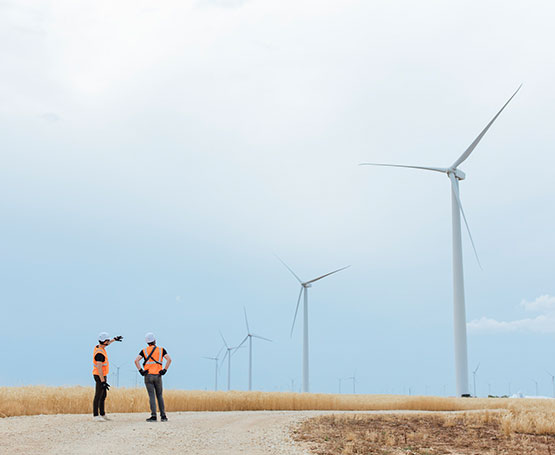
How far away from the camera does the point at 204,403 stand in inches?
1217

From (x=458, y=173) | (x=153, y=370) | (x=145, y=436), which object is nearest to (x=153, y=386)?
(x=153, y=370)

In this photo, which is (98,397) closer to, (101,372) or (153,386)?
(101,372)

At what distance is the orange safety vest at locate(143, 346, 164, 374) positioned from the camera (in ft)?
70.3

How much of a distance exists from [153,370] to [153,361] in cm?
29

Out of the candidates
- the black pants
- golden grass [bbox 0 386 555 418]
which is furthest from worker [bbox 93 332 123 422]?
golden grass [bbox 0 386 555 418]

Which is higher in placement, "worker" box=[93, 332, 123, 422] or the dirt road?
"worker" box=[93, 332, 123, 422]

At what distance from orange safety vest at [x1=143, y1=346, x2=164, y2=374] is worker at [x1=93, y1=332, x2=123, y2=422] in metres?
1.55

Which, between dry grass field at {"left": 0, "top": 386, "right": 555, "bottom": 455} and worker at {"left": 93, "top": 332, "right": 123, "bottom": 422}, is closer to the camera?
dry grass field at {"left": 0, "top": 386, "right": 555, "bottom": 455}

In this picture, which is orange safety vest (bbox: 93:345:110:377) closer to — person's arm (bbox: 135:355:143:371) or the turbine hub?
person's arm (bbox: 135:355:143:371)

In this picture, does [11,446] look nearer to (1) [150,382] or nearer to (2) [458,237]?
(1) [150,382]

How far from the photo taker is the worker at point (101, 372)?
2184 cm

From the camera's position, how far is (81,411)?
2619cm

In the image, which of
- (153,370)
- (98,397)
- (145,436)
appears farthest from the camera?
(98,397)

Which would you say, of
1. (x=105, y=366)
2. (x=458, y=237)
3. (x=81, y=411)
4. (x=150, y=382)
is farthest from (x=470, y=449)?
(x=458, y=237)
